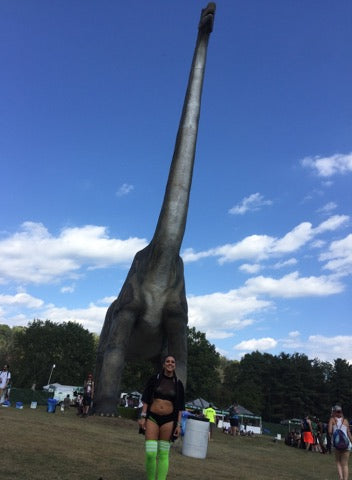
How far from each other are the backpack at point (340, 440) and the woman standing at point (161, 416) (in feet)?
12.1

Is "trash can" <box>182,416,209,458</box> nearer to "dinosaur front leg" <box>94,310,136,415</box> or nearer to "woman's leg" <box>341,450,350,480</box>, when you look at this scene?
"dinosaur front leg" <box>94,310,136,415</box>

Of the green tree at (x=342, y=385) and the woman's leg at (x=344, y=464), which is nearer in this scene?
the woman's leg at (x=344, y=464)

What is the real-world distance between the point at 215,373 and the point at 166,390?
4572 centimetres

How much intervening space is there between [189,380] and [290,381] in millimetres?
23925

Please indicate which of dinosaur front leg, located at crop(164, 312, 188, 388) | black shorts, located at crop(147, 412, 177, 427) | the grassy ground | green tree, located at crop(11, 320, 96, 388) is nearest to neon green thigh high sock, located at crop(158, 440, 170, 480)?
black shorts, located at crop(147, 412, 177, 427)

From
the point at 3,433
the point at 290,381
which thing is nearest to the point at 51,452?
the point at 3,433

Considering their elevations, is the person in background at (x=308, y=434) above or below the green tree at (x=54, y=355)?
below

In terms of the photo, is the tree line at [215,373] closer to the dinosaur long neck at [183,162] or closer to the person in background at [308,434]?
the person in background at [308,434]

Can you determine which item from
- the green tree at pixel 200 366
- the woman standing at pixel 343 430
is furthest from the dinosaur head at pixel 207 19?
the green tree at pixel 200 366

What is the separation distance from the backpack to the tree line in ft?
123

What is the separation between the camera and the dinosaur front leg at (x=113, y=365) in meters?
9.09

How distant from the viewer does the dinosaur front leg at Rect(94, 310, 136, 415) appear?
9.09 metres

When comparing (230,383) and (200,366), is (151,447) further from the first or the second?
(230,383)

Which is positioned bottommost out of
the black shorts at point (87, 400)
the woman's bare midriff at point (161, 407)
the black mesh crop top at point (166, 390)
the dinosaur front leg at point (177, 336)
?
the black shorts at point (87, 400)
